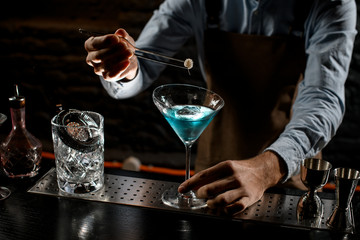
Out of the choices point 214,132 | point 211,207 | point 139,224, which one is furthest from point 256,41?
point 139,224

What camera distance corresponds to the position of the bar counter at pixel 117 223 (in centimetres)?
111

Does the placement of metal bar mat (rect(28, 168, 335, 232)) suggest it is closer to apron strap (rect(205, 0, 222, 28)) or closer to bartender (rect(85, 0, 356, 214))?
bartender (rect(85, 0, 356, 214))

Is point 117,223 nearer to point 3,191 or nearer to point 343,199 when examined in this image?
point 3,191

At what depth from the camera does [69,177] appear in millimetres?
1319

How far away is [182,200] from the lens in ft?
4.24

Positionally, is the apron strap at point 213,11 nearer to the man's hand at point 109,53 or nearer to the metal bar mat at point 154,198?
the man's hand at point 109,53

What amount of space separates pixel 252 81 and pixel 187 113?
27.5 inches

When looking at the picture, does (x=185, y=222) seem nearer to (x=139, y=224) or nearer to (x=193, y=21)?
(x=139, y=224)

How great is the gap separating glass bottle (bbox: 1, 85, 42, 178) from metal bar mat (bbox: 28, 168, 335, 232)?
0.07 meters

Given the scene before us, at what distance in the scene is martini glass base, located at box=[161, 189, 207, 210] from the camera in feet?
4.13

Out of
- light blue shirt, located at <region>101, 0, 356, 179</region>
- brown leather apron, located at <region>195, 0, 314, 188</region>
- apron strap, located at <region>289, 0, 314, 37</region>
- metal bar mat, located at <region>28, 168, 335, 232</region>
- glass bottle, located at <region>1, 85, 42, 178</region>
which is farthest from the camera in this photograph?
brown leather apron, located at <region>195, 0, 314, 188</region>

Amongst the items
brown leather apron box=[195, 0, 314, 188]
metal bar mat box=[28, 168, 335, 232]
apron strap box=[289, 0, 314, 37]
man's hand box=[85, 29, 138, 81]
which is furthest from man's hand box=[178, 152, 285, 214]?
apron strap box=[289, 0, 314, 37]

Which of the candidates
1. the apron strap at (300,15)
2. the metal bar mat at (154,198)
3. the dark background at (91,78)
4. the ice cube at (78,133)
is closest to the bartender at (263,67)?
the apron strap at (300,15)

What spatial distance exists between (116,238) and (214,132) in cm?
102
